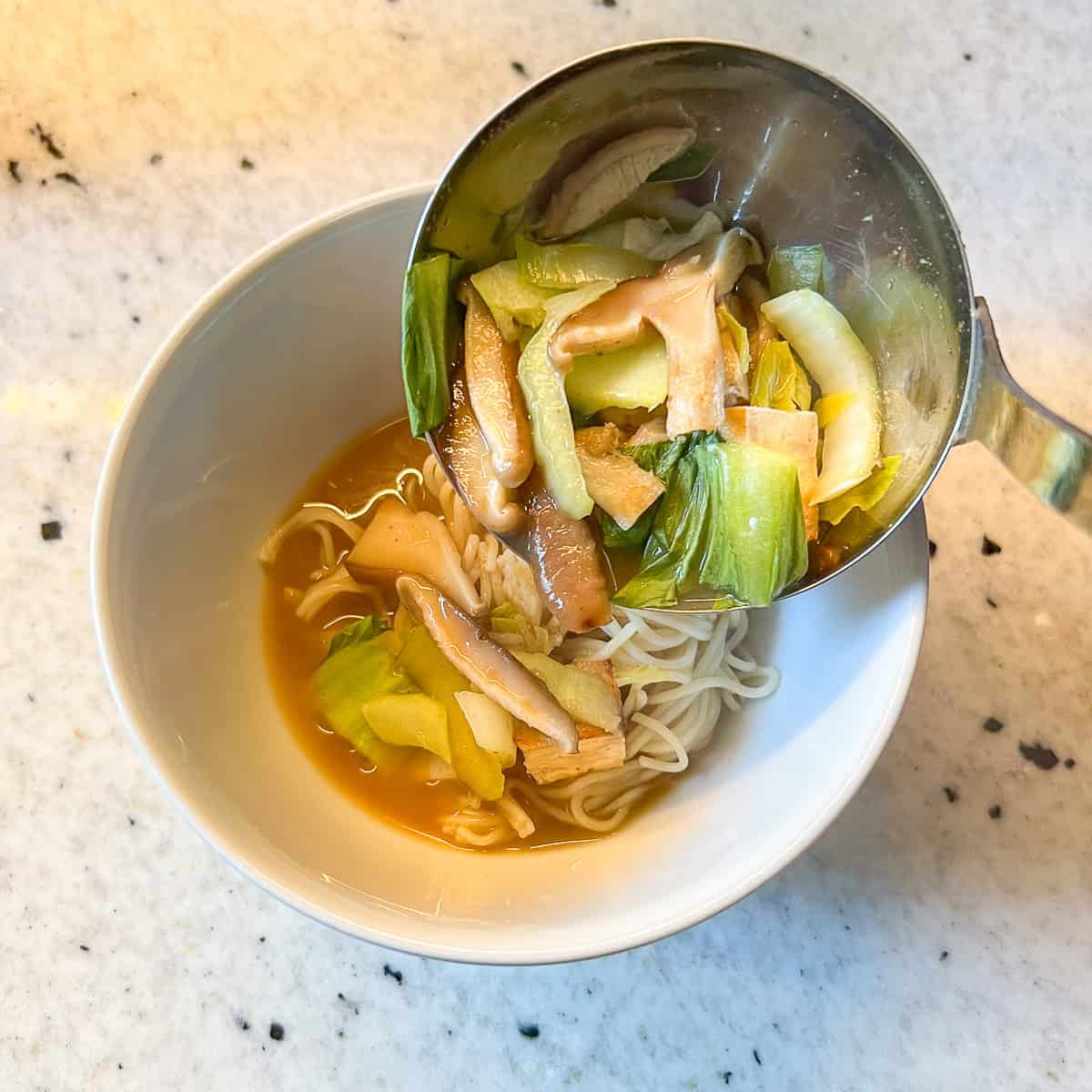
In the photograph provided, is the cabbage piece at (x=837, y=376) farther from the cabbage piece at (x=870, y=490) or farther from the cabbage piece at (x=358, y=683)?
the cabbage piece at (x=358, y=683)

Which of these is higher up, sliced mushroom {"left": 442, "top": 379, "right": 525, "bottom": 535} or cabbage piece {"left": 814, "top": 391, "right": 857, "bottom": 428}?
cabbage piece {"left": 814, "top": 391, "right": 857, "bottom": 428}

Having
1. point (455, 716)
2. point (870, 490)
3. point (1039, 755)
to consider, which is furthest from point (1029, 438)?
point (455, 716)

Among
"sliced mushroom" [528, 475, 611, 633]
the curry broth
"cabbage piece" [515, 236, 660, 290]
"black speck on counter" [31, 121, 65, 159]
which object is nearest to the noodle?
the curry broth

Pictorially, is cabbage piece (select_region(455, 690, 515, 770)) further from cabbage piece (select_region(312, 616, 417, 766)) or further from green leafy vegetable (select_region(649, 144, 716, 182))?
green leafy vegetable (select_region(649, 144, 716, 182))

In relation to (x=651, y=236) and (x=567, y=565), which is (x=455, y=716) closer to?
(x=567, y=565)

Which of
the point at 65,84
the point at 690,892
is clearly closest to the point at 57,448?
the point at 65,84

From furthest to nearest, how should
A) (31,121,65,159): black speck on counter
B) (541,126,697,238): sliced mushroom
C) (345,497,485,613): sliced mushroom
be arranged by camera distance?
(31,121,65,159): black speck on counter
(345,497,485,613): sliced mushroom
(541,126,697,238): sliced mushroom

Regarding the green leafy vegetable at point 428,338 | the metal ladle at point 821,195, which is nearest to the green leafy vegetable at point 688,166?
the metal ladle at point 821,195
